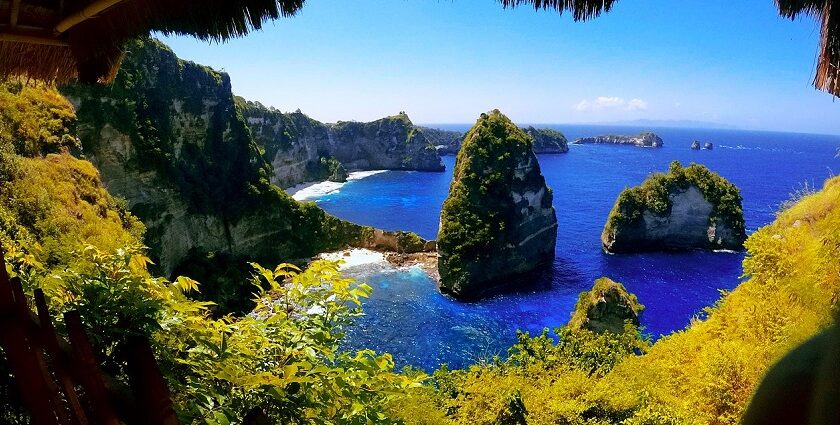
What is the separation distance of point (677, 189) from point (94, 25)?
188ft

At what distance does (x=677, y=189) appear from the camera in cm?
5128

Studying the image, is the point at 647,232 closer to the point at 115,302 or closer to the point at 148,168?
the point at 148,168

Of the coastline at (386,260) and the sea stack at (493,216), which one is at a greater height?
the sea stack at (493,216)

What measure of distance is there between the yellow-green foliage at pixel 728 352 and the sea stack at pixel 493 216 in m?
28.2

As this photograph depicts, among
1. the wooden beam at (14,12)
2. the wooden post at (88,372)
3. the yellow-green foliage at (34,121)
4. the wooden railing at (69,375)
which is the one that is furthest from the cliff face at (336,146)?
the wooden post at (88,372)

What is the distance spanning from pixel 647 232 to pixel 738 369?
4864 cm

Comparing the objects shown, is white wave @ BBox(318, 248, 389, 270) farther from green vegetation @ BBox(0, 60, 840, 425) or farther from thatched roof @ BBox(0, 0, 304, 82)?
thatched roof @ BBox(0, 0, 304, 82)

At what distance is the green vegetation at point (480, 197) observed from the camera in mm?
41938

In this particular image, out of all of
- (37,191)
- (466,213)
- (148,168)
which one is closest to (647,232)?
(466,213)

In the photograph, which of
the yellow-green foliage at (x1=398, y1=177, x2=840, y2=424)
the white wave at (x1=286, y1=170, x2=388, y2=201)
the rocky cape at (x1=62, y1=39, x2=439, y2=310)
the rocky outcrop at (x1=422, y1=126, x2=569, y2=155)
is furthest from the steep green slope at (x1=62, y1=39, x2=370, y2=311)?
the rocky outcrop at (x1=422, y1=126, x2=569, y2=155)

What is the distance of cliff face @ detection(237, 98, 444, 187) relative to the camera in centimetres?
8731

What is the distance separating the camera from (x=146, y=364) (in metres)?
1.84

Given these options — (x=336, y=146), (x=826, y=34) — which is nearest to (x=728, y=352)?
(x=826, y=34)

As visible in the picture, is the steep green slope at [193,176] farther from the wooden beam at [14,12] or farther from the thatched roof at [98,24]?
the wooden beam at [14,12]
